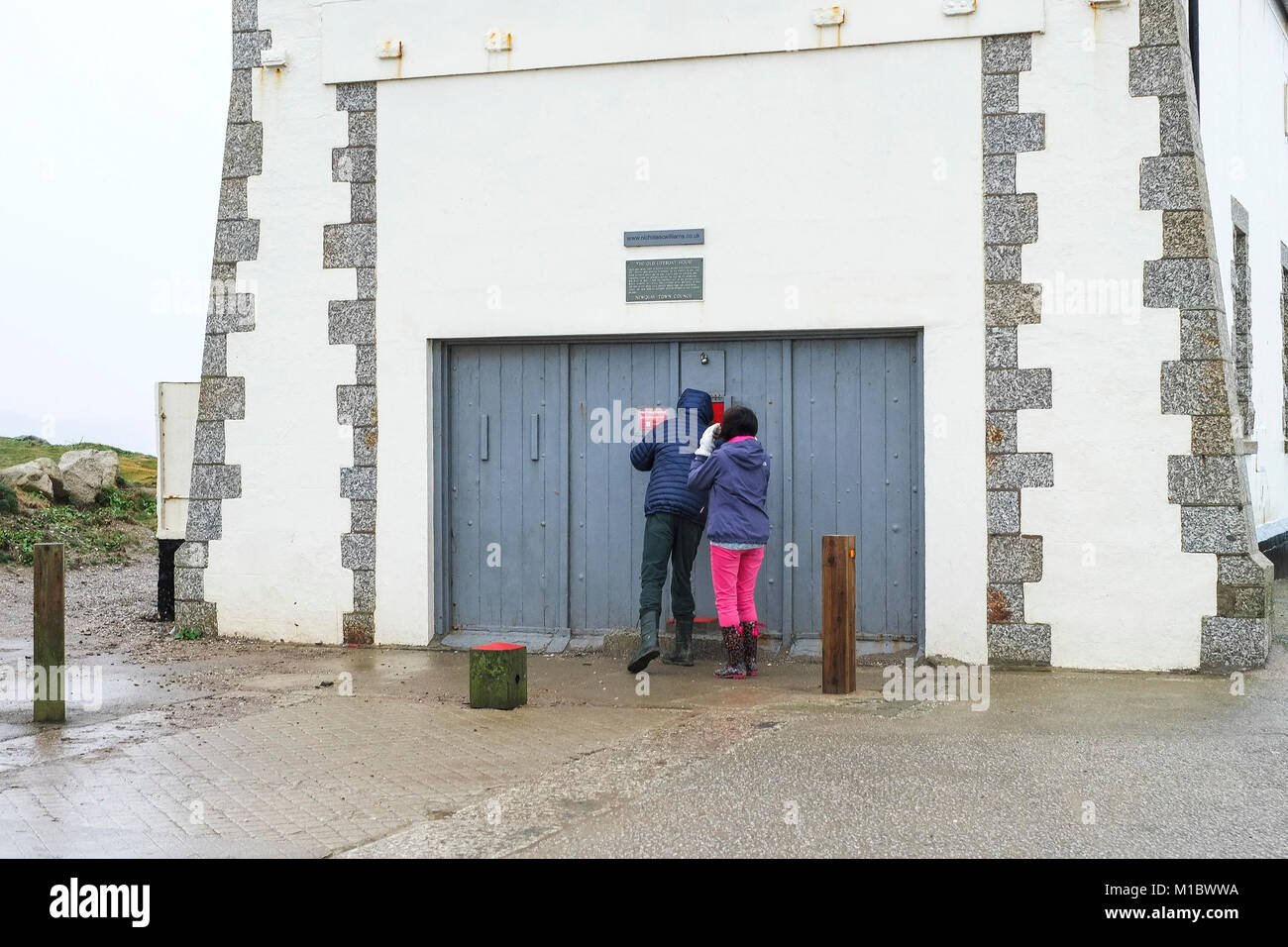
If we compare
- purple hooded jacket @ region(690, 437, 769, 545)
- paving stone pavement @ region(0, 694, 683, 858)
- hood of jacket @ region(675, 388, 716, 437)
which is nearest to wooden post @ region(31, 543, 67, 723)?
paving stone pavement @ region(0, 694, 683, 858)

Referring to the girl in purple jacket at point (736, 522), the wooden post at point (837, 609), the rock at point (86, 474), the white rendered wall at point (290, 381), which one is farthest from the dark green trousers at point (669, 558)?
the rock at point (86, 474)

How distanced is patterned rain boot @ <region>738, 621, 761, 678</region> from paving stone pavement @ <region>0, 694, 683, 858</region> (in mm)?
1240

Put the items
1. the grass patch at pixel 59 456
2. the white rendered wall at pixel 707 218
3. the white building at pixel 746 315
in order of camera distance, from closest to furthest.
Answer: the white building at pixel 746 315, the white rendered wall at pixel 707 218, the grass patch at pixel 59 456

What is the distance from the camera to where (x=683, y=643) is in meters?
9.36

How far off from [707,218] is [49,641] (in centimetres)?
501

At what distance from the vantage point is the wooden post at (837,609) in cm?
807

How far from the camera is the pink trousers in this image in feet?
28.7

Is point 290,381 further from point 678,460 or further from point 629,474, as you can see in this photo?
point 678,460

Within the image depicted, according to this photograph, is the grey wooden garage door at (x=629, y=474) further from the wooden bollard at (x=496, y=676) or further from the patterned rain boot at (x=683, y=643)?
the wooden bollard at (x=496, y=676)

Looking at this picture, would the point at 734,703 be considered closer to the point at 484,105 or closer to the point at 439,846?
the point at 439,846

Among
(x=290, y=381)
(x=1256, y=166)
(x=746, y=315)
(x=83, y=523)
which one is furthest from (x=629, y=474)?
(x=83, y=523)

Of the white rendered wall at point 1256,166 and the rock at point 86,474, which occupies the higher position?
the white rendered wall at point 1256,166

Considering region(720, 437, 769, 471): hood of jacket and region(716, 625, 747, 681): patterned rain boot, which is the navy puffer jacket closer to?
region(720, 437, 769, 471): hood of jacket

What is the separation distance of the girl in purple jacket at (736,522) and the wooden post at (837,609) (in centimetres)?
72
